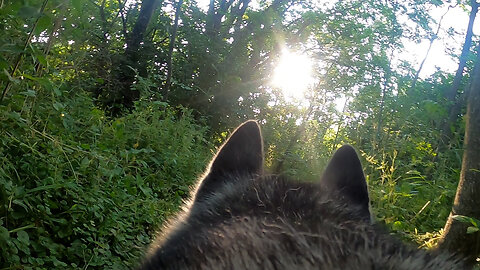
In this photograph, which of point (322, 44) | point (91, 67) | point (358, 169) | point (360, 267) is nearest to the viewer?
point (360, 267)

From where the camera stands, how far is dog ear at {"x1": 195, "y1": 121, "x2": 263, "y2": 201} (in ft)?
7.41

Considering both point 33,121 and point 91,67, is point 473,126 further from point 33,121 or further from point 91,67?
point 91,67

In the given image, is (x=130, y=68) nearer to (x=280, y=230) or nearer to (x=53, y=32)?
(x=53, y=32)

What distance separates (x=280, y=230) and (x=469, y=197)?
9.73 ft

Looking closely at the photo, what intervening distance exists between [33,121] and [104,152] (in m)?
1.04

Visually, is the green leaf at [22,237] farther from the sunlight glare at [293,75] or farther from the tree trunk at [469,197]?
the sunlight glare at [293,75]

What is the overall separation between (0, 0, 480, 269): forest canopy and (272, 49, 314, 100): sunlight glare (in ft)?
0.14


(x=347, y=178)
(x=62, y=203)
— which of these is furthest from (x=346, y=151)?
(x=62, y=203)

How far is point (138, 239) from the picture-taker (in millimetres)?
4039

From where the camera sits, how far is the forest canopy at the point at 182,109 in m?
3.37

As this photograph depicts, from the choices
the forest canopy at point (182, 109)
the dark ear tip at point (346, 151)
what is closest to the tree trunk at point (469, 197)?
the forest canopy at point (182, 109)

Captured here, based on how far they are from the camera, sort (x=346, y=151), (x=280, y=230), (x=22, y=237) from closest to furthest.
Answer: (x=280, y=230), (x=346, y=151), (x=22, y=237)

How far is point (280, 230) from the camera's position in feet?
4.27

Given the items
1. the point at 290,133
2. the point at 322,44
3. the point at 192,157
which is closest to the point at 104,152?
the point at 192,157
